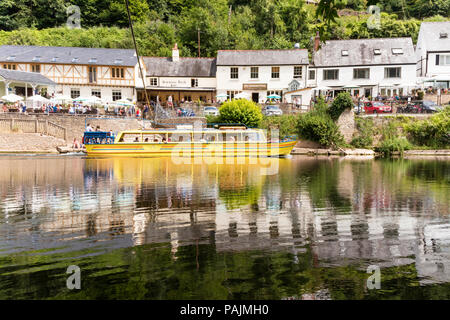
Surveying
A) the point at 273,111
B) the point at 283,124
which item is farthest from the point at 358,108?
the point at 273,111

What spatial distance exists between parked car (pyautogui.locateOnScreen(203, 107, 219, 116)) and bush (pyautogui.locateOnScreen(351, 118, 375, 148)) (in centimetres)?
1300

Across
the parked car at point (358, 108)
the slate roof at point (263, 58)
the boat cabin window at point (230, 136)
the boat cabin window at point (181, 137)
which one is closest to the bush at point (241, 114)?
the boat cabin window at point (230, 136)

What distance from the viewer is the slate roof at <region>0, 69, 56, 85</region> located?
1724 inches

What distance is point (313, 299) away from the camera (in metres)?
6.48

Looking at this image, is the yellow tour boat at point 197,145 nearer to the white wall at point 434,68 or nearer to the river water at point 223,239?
the river water at point 223,239

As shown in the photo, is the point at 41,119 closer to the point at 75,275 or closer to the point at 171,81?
the point at 171,81

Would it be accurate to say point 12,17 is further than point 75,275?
Yes

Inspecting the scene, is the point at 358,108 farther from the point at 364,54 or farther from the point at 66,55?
the point at 66,55

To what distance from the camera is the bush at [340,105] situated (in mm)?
37719

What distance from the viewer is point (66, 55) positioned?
51.9 m

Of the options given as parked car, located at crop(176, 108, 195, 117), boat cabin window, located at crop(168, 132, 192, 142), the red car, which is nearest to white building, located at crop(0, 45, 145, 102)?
parked car, located at crop(176, 108, 195, 117)

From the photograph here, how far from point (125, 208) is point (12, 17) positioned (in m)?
71.2

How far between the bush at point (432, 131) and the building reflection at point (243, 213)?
1843 cm
